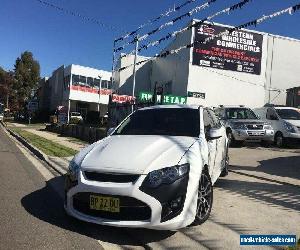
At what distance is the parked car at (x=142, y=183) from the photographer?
16.7 ft

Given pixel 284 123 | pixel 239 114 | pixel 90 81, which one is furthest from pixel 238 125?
pixel 90 81

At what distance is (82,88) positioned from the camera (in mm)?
56219

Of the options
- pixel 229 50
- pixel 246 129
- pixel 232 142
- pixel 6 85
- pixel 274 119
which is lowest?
pixel 232 142

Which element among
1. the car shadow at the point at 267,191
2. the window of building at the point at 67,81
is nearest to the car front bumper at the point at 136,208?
the car shadow at the point at 267,191

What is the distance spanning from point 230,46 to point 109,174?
31.6 m

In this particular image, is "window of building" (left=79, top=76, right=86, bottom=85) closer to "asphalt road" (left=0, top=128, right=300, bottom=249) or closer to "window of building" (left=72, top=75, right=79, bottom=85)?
"window of building" (left=72, top=75, right=79, bottom=85)

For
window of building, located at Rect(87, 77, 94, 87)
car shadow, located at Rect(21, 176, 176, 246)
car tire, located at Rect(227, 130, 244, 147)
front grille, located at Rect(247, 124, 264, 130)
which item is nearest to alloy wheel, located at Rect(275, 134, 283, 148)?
front grille, located at Rect(247, 124, 264, 130)

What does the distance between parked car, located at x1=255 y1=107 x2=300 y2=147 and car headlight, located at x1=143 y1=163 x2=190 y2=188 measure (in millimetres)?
13287

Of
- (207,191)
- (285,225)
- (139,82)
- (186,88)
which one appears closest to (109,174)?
(207,191)

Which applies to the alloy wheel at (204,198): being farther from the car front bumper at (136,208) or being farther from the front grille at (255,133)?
the front grille at (255,133)

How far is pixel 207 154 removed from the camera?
6.42 meters

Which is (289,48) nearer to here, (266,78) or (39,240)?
(266,78)

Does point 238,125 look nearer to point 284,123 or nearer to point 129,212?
point 284,123

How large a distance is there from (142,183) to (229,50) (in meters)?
31.7
